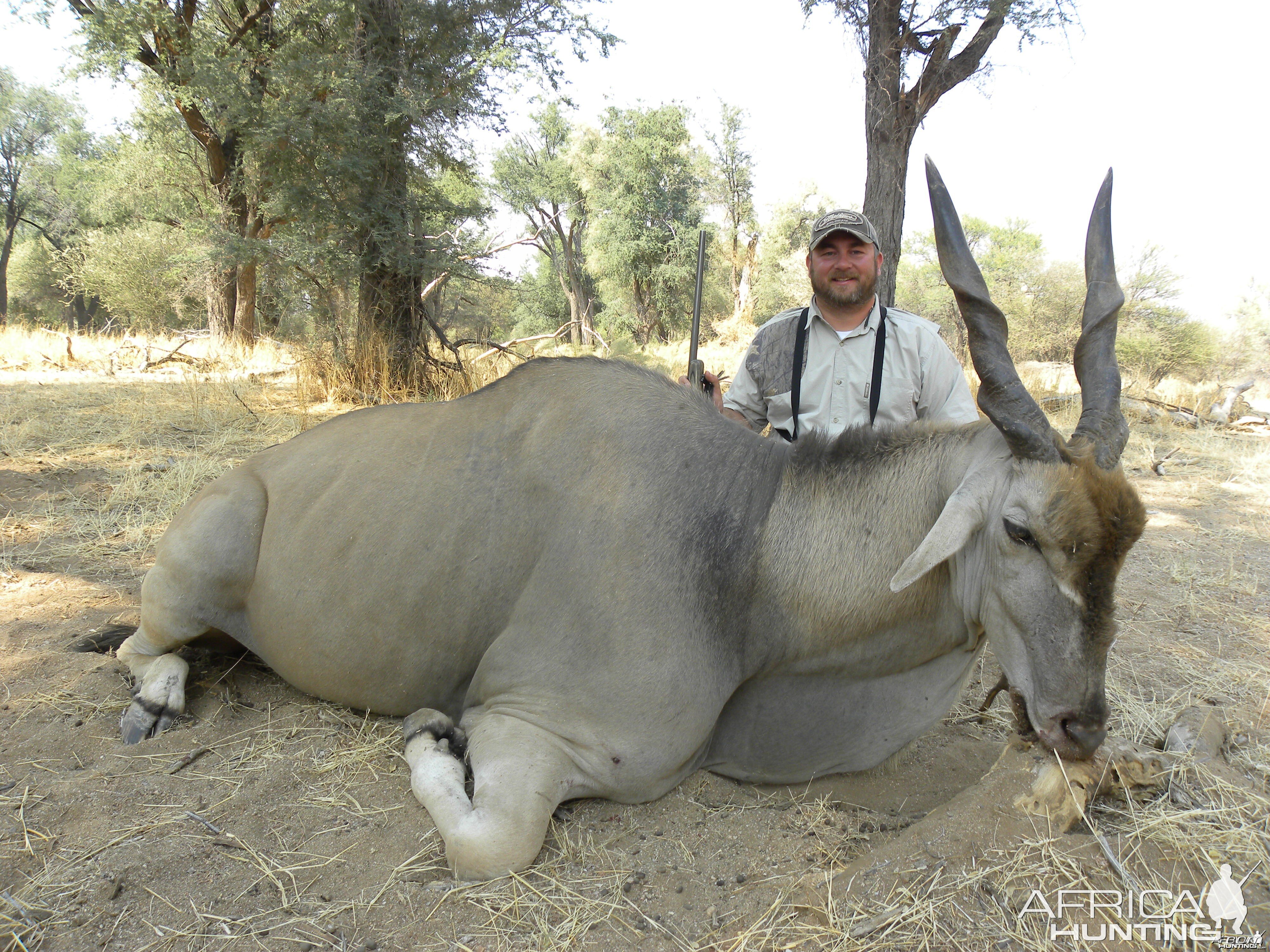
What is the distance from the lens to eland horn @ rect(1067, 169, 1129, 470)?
2678 mm

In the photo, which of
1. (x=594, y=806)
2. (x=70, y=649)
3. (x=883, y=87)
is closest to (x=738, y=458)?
(x=594, y=806)

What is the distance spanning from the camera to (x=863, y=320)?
453 centimetres

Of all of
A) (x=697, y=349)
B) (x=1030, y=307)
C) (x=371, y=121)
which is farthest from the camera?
(x=1030, y=307)

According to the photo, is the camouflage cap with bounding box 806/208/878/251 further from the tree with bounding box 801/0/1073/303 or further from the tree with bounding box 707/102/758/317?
the tree with bounding box 707/102/758/317

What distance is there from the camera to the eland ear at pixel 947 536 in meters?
2.44

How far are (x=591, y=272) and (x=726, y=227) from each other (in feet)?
21.6

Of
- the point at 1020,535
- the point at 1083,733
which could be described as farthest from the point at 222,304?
the point at 1083,733

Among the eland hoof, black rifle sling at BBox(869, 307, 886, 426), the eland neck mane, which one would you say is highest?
black rifle sling at BBox(869, 307, 886, 426)

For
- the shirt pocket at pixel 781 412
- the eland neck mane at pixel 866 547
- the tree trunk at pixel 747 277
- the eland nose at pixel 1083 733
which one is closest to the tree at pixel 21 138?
the tree trunk at pixel 747 277

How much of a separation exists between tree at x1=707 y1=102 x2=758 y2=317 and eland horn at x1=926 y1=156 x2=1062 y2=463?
31.5 metres

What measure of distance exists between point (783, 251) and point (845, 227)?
3167 cm

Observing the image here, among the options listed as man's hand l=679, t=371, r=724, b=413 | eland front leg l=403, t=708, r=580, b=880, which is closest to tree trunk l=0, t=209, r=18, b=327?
man's hand l=679, t=371, r=724, b=413

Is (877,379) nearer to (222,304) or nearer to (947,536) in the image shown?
(947,536)

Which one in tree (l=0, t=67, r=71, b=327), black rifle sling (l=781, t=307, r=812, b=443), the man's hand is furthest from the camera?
tree (l=0, t=67, r=71, b=327)
